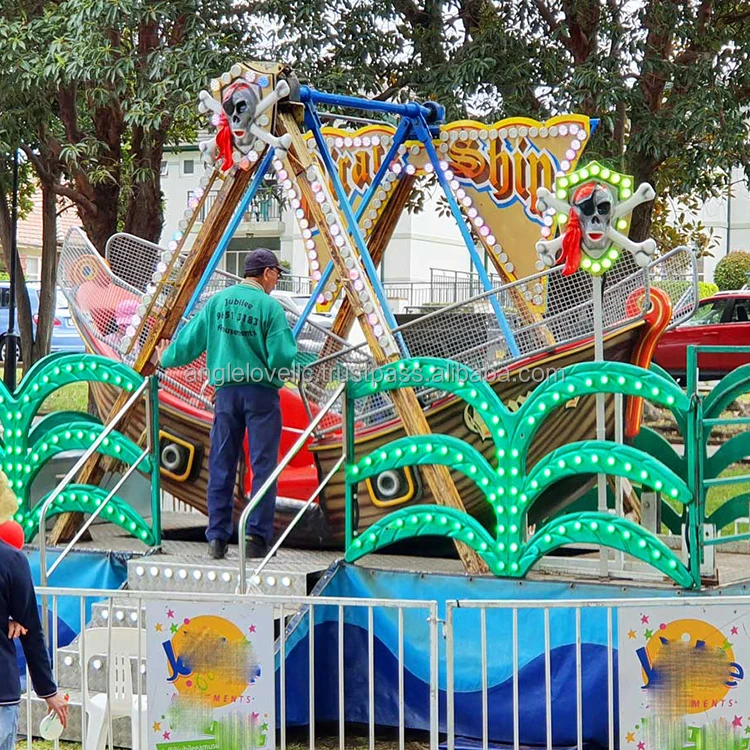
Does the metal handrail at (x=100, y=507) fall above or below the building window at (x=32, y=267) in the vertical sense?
below

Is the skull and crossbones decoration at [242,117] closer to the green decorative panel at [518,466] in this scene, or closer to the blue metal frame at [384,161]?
the blue metal frame at [384,161]

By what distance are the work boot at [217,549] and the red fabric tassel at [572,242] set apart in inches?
101

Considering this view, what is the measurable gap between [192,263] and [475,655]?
3.14 metres

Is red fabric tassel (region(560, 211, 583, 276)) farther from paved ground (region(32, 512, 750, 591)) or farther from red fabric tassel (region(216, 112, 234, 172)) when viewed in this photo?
red fabric tassel (region(216, 112, 234, 172))

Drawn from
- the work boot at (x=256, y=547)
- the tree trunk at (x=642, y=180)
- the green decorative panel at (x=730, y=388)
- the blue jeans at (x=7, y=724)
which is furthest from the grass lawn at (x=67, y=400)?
the blue jeans at (x=7, y=724)

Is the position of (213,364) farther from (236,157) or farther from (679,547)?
(679,547)

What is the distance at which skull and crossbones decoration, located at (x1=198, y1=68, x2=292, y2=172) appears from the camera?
8.09 meters

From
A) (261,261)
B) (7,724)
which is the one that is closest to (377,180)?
(261,261)

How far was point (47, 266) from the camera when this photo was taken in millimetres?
18938

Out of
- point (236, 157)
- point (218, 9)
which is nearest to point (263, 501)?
point (236, 157)

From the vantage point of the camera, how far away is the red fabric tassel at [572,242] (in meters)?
7.22

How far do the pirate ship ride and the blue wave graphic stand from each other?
0.77 m

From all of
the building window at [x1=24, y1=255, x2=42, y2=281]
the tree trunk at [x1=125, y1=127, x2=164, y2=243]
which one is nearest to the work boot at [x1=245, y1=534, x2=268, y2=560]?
the tree trunk at [x1=125, y1=127, x2=164, y2=243]

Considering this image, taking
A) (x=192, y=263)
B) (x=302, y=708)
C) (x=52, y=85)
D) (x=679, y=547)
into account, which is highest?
(x=52, y=85)
